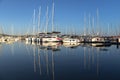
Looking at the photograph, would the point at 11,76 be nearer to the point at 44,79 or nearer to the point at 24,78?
the point at 24,78

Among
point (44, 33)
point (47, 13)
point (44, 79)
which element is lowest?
point (44, 79)

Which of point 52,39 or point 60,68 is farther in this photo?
point 52,39

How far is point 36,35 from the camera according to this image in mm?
105250

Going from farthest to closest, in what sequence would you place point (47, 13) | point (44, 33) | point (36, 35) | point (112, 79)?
point (36, 35) → point (44, 33) → point (47, 13) → point (112, 79)

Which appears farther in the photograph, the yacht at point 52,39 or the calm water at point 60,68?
the yacht at point 52,39

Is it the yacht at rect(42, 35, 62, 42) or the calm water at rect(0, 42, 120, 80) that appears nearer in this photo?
the calm water at rect(0, 42, 120, 80)

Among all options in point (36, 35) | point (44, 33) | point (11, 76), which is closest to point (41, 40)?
point (44, 33)

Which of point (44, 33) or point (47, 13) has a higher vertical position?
point (47, 13)

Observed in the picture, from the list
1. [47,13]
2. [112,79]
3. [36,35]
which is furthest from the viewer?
[36,35]

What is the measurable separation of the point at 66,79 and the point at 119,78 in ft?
15.1

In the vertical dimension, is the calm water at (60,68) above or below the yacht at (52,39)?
below

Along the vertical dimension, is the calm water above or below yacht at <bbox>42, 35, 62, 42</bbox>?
below

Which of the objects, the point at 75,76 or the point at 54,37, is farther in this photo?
the point at 54,37

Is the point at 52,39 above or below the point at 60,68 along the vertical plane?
above
